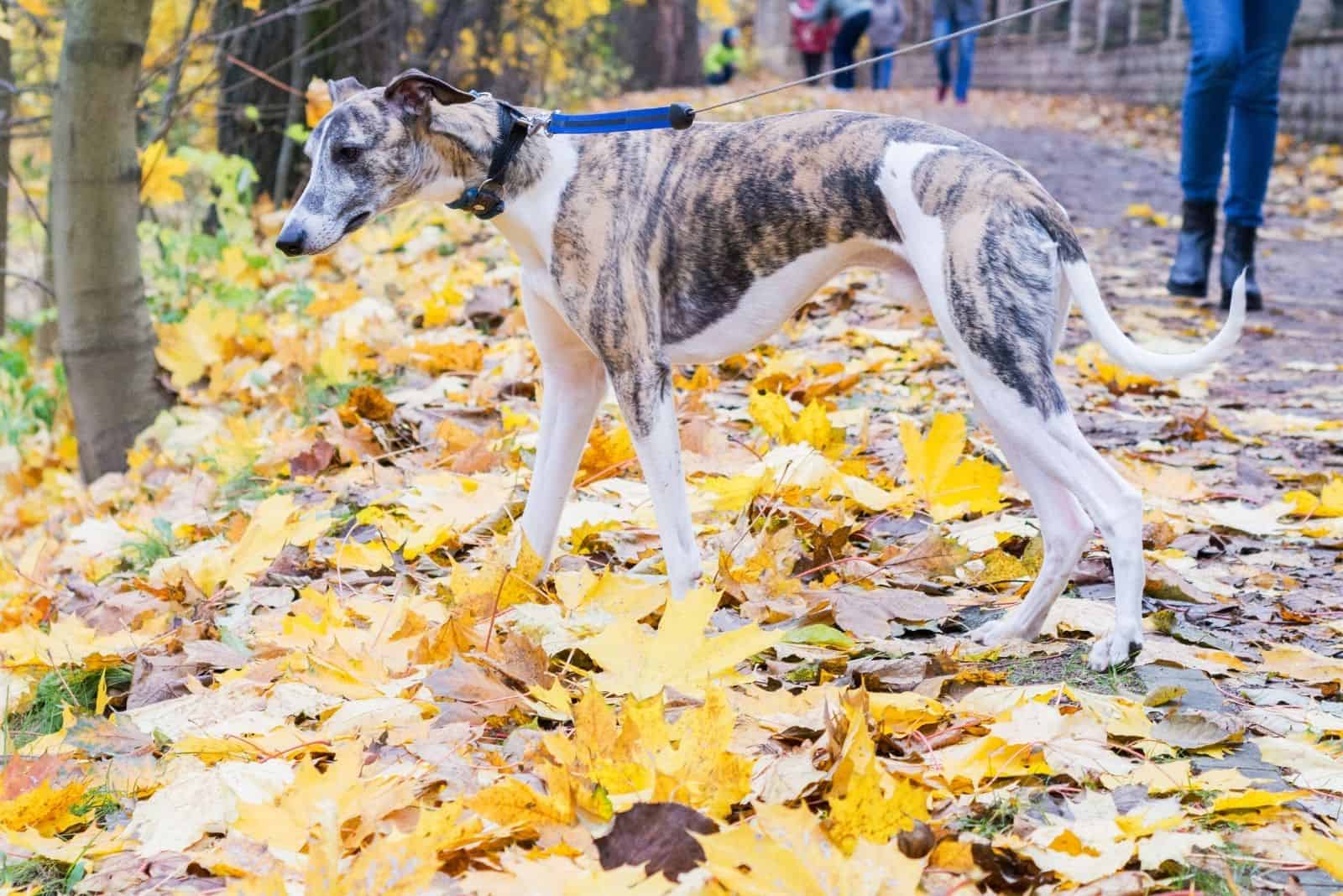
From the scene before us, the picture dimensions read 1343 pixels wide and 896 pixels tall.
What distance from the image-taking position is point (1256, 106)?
6516mm

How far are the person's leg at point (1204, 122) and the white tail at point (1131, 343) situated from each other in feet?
12.6

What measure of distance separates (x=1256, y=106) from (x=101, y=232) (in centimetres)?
532

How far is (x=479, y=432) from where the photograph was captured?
4812 millimetres

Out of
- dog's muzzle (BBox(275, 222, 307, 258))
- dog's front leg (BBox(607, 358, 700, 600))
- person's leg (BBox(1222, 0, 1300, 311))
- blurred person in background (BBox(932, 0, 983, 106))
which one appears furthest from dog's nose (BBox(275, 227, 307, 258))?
blurred person in background (BBox(932, 0, 983, 106))

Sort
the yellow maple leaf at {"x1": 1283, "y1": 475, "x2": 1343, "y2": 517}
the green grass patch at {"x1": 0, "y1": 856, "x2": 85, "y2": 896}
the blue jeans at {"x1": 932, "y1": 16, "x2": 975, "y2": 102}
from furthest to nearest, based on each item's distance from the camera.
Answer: the blue jeans at {"x1": 932, "y1": 16, "x2": 975, "y2": 102}
the yellow maple leaf at {"x1": 1283, "y1": 475, "x2": 1343, "y2": 517}
the green grass patch at {"x1": 0, "y1": 856, "x2": 85, "y2": 896}

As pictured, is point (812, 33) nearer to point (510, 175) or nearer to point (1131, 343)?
point (510, 175)

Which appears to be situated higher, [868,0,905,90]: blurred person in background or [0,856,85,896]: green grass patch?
[868,0,905,90]: blurred person in background

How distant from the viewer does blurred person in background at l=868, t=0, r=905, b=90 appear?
23.1m

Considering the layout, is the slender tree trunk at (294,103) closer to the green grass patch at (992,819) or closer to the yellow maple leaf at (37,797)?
the yellow maple leaf at (37,797)

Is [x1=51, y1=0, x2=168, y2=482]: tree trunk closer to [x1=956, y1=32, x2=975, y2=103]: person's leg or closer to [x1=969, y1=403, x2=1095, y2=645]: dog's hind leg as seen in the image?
[x1=969, y1=403, x2=1095, y2=645]: dog's hind leg

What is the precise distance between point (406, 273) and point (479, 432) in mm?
3239

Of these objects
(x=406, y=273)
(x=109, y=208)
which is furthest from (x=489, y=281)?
(x=109, y=208)

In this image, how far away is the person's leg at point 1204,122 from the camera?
20.5ft

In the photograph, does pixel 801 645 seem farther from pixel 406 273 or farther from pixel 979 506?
pixel 406 273
